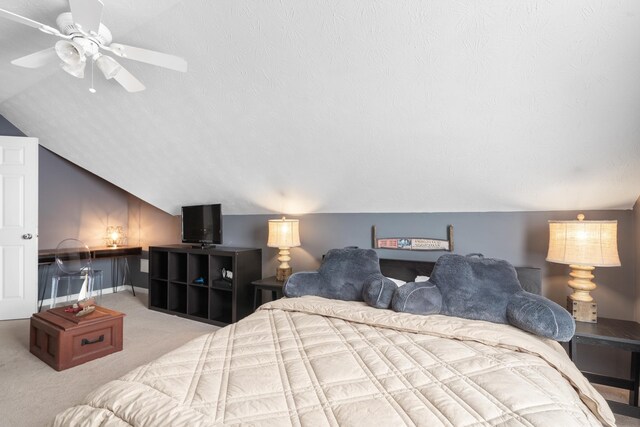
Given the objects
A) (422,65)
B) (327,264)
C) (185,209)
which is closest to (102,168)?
(185,209)

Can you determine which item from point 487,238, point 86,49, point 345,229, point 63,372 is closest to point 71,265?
point 63,372

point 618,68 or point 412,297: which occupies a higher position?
point 618,68

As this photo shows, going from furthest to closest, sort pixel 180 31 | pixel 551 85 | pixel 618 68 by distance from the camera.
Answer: pixel 180 31 → pixel 551 85 → pixel 618 68

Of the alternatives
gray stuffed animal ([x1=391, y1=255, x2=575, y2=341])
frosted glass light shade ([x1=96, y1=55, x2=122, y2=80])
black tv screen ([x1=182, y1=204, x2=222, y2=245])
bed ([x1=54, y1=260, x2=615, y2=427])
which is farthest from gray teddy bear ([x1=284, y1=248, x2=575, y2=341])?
frosted glass light shade ([x1=96, y1=55, x2=122, y2=80])

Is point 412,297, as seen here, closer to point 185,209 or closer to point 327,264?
point 327,264

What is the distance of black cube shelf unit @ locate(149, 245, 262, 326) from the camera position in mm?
3355

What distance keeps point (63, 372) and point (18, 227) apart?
2.11 metres

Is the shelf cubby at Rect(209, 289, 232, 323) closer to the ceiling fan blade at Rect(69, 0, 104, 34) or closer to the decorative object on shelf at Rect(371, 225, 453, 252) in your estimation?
the decorative object on shelf at Rect(371, 225, 453, 252)

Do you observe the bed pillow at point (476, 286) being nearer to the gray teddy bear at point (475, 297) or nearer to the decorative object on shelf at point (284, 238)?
the gray teddy bear at point (475, 297)

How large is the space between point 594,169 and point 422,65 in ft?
4.54

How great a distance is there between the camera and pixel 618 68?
1.55 metres

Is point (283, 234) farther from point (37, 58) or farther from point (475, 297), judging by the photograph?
point (37, 58)

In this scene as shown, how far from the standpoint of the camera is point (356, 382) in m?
1.18

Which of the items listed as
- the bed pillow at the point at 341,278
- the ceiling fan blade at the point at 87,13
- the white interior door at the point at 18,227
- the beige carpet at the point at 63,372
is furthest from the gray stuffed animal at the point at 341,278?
the white interior door at the point at 18,227
